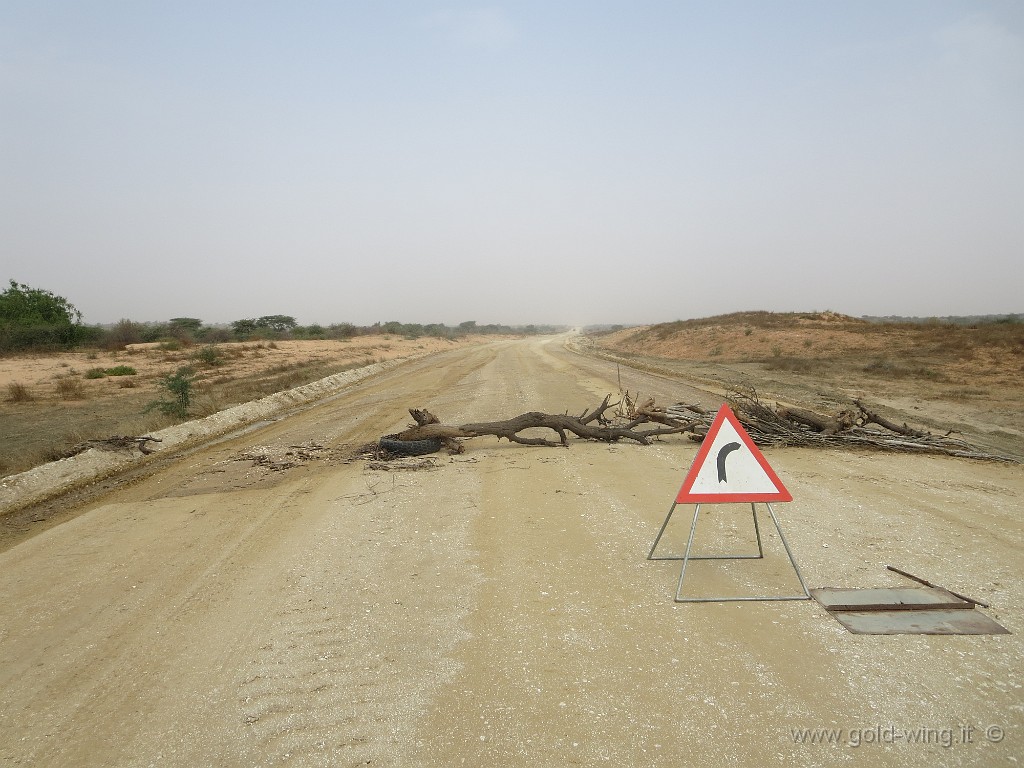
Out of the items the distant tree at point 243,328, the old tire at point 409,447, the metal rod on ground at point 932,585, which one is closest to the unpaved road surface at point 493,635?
the metal rod on ground at point 932,585

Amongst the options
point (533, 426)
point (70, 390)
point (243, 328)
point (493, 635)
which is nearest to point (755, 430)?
point (533, 426)

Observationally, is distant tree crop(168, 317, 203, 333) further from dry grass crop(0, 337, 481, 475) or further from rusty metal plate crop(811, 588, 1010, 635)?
rusty metal plate crop(811, 588, 1010, 635)

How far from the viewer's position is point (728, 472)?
4105mm

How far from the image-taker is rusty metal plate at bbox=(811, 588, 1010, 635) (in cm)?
346

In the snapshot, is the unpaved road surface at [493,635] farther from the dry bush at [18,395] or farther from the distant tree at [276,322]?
the distant tree at [276,322]

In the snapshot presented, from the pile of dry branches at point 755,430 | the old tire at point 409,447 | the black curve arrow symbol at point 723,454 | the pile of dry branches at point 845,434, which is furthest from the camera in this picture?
the old tire at point 409,447

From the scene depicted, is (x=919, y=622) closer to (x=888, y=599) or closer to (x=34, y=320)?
(x=888, y=599)

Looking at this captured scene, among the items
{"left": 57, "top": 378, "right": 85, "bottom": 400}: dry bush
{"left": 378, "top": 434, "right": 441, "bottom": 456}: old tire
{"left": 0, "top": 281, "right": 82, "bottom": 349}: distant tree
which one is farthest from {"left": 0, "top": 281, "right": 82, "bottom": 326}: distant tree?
{"left": 378, "top": 434, "right": 441, "bottom": 456}: old tire

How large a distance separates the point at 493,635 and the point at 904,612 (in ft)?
10.1

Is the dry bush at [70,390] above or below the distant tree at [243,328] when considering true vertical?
below

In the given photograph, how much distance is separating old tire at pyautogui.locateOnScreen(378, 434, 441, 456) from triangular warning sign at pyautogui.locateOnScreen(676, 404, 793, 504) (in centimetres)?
564

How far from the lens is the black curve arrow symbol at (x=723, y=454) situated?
161 inches

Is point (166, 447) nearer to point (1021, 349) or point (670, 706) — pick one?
point (670, 706)

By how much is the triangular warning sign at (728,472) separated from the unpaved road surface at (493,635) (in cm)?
84
